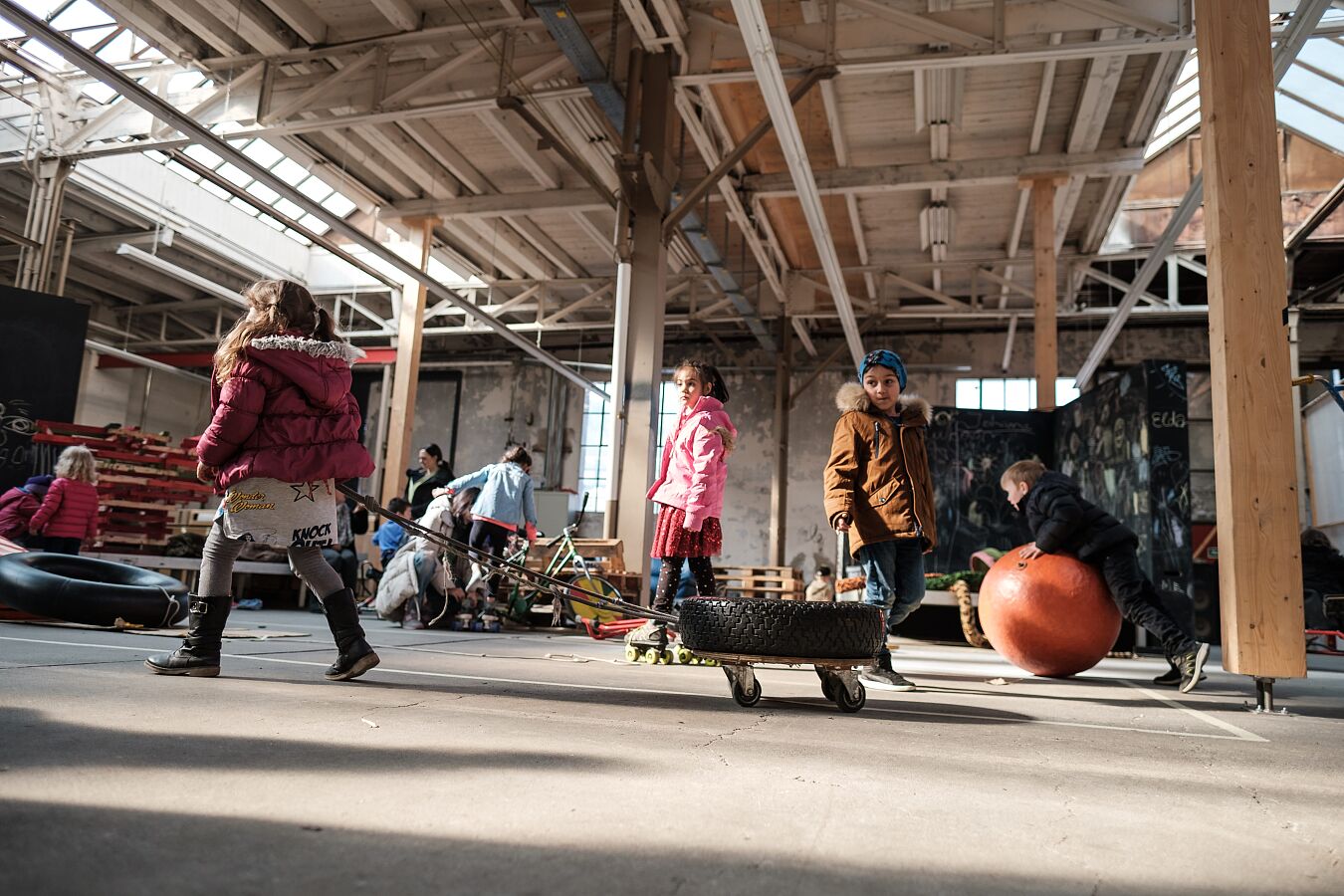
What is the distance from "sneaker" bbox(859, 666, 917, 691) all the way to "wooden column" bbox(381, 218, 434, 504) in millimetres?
10247

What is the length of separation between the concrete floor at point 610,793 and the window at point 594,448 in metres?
19.8

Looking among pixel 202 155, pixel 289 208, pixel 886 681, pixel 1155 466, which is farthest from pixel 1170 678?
pixel 289 208

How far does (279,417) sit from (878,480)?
2824 mm

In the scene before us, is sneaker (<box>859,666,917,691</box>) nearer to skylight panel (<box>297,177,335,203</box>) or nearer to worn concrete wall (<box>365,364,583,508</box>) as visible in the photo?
skylight panel (<box>297,177,335,203</box>)

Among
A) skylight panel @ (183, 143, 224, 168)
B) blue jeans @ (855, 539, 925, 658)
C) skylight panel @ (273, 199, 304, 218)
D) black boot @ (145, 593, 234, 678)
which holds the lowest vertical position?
black boot @ (145, 593, 234, 678)

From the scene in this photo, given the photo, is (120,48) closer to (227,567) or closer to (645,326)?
(645,326)

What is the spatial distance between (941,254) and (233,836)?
16437 millimetres

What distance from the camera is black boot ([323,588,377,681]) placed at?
11.9 ft

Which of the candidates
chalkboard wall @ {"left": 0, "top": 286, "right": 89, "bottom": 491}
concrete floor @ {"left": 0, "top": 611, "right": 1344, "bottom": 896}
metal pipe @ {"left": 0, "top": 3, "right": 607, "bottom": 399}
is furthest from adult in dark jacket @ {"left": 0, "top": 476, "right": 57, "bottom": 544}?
concrete floor @ {"left": 0, "top": 611, "right": 1344, "bottom": 896}

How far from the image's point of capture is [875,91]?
457 inches

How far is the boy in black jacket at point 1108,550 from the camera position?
5230 millimetres

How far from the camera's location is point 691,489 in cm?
548

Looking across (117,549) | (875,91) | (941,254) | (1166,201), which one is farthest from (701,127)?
(1166,201)

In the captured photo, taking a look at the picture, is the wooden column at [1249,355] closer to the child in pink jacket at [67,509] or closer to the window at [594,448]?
the child in pink jacket at [67,509]
